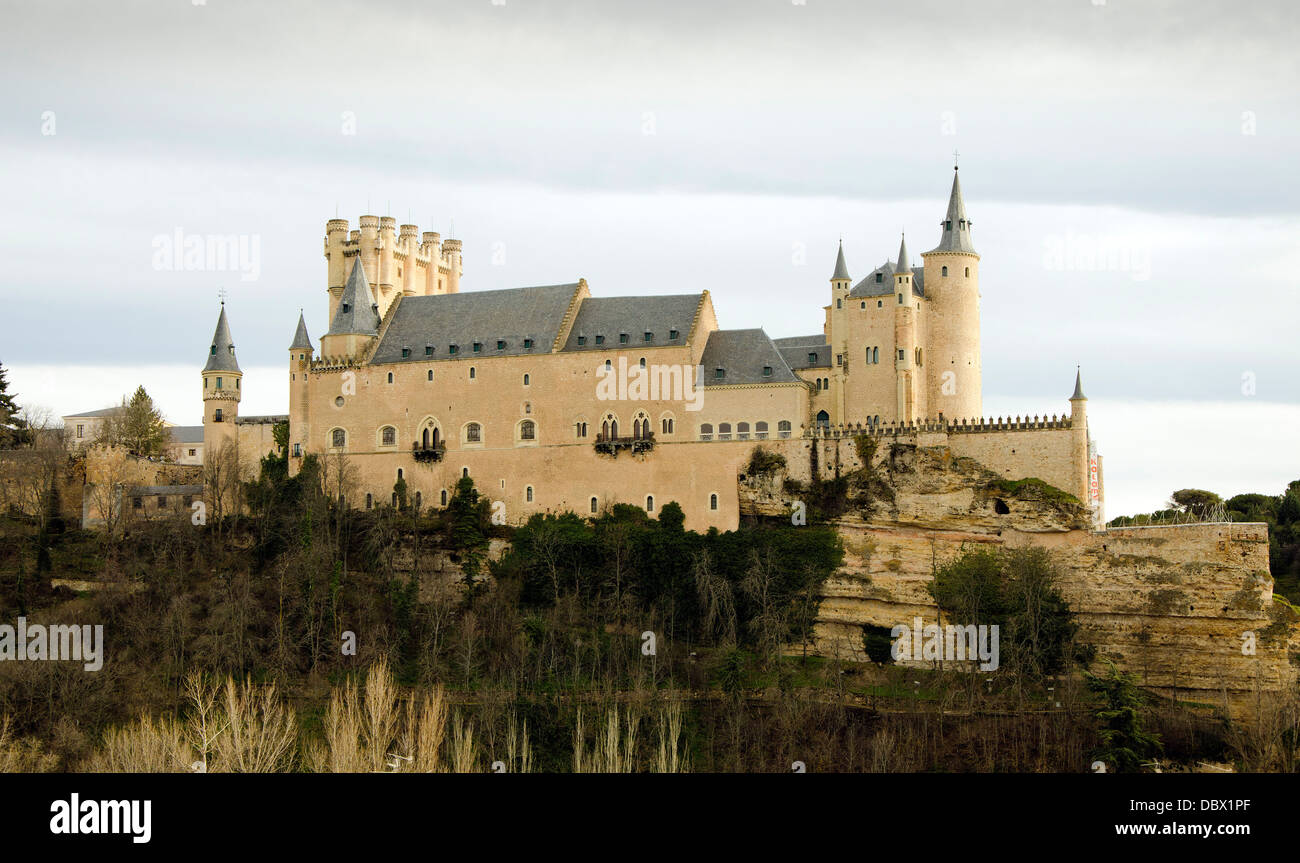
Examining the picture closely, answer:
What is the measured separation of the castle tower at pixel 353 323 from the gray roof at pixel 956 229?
2722 centimetres

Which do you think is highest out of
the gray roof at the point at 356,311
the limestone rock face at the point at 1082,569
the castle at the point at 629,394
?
the gray roof at the point at 356,311

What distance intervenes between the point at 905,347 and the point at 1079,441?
8319 mm

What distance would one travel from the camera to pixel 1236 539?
61062mm

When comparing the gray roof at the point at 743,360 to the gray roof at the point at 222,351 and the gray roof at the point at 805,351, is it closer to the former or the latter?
the gray roof at the point at 805,351

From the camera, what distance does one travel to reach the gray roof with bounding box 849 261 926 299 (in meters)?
65.9

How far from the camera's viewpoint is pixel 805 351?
223ft

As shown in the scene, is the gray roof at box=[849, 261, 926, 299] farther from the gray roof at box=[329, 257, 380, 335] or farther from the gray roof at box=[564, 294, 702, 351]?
the gray roof at box=[329, 257, 380, 335]

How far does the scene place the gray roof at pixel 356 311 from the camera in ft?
240

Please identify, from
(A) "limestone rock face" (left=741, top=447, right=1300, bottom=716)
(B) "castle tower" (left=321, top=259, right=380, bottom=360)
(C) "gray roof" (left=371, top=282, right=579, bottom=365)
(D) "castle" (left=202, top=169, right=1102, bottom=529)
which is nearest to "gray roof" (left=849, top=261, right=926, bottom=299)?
(D) "castle" (left=202, top=169, right=1102, bottom=529)

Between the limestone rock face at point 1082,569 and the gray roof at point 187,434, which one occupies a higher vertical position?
the gray roof at point 187,434

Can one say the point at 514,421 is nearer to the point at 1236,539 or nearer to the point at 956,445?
the point at 956,445

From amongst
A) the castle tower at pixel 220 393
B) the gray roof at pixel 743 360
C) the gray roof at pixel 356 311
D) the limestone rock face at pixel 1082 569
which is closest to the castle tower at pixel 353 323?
the gray roof at pixel 356 311
